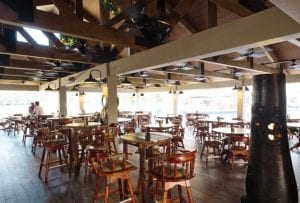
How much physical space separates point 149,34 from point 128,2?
0.78m

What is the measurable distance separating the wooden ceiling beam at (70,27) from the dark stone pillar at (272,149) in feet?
8.50

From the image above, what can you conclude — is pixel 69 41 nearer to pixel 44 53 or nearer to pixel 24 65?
pixel 44 53

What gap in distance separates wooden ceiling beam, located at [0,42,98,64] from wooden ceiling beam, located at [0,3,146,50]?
118cm

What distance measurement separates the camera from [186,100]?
15781 millimetres

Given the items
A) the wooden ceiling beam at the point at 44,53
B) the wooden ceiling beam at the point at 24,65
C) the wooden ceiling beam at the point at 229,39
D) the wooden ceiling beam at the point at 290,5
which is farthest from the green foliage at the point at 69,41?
the wooden ceiling beam at the point at 290,5

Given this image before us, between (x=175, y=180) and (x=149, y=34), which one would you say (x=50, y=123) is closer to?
(x=149, y=34)

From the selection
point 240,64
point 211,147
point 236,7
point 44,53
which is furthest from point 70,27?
point 240,64

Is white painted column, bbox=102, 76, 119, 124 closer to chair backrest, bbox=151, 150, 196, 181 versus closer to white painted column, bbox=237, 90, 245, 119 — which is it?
chair backrest, bbox=151, 150, 196, 181

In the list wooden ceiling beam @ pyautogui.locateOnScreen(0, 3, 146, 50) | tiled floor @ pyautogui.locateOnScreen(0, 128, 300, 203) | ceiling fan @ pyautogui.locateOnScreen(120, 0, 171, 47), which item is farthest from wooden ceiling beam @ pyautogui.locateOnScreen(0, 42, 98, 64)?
ceiling fan @ pyautogui.locateOnScreen(120, 0, 171, 47)

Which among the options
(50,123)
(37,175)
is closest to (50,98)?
(50,123)

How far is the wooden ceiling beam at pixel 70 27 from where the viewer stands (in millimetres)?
2898

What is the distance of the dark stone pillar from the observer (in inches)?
96.6

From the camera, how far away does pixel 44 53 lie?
5227 millimetres

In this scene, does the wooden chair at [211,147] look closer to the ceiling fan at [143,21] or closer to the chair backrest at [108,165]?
the chair backrest at [108,165]
